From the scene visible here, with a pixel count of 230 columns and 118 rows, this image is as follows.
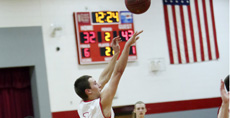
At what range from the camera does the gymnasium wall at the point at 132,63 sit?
876 cm

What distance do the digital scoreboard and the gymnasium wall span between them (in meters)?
0.21

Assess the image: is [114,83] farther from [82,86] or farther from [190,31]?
[190,31]

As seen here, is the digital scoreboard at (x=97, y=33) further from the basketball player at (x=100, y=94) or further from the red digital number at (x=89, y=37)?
the basketball player at (x=100, y=94)

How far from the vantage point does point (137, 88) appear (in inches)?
366

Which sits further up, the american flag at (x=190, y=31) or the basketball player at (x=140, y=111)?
the american flag at (x=190, y=31)

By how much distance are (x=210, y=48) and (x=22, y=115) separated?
18.3 ft

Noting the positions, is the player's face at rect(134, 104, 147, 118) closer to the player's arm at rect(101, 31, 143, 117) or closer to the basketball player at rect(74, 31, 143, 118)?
the basketball player at rect(74, 31, 143, 118)

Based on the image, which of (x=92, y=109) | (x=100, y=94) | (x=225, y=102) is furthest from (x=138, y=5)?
(x=225, y=102)

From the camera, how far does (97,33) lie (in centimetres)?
891

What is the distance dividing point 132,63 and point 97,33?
126 cm

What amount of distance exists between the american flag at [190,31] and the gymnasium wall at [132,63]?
17 centimetres

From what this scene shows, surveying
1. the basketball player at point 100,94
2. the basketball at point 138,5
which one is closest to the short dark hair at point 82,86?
the basketball player at point 100,94

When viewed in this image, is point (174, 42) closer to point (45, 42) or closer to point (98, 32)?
point (98, 32)

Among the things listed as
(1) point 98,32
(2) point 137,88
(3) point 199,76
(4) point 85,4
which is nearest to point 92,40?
(1) point 98,32
